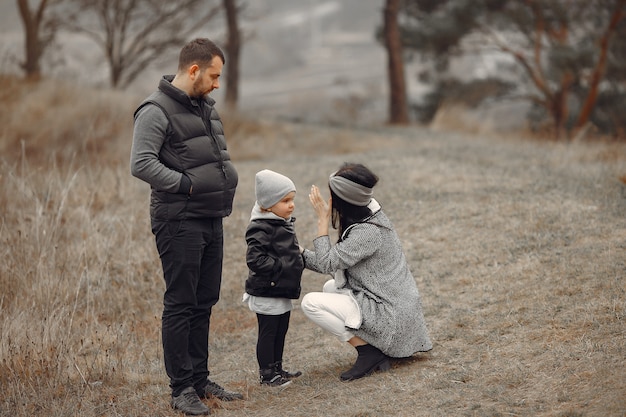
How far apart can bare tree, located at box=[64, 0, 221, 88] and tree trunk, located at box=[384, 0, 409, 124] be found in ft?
15.6

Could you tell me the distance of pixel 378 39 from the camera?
72.3ft

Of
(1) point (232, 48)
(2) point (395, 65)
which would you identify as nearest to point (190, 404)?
(2) point (395, 65)

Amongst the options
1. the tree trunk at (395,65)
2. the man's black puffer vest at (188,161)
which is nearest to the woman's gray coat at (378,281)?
the man's black puffer vest at (188,161)

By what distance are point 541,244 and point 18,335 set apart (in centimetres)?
420

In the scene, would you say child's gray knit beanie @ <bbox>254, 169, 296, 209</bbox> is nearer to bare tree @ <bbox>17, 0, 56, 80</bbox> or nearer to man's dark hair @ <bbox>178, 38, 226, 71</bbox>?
man's dark hair @ <bbox>178, 38, 226, 71</bbox>

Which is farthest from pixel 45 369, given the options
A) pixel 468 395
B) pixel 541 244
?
pixel 541 244

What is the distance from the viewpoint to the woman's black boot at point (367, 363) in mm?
4949

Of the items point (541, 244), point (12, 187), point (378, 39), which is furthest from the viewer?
point (378, 39)

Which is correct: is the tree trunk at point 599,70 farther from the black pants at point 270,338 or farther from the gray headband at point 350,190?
the black pants at point 270,338

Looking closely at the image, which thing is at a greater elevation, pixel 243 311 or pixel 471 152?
pixel 471 152

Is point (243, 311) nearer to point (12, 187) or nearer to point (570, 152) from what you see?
point (12, 187)

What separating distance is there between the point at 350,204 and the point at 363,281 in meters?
0.47

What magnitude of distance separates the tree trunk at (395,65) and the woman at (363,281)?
1568 cm

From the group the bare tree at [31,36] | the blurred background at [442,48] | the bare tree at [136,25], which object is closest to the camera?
the bare tree at [31,36]
